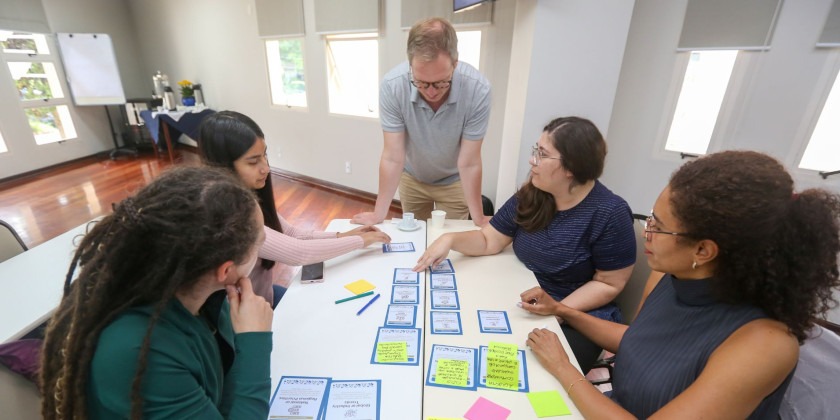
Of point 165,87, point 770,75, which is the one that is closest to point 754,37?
point 770,75

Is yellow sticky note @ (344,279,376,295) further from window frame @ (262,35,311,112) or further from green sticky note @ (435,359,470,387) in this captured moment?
window frame @ (262,35,311,112)

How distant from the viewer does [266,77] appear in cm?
463

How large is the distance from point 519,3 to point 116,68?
6.29m

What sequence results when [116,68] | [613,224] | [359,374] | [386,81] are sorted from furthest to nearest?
[116,68] < [386,81] < [613,224] < [359,374]

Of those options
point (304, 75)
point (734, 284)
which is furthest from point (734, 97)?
point (304, 75)

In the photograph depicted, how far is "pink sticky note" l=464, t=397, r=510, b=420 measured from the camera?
0.84 metres

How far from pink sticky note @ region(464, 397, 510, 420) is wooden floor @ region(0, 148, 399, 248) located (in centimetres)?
293

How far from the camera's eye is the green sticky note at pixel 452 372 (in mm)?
924

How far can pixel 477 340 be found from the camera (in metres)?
1.07

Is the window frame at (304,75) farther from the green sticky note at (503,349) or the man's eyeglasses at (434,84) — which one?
the green sticky note at (503,349)

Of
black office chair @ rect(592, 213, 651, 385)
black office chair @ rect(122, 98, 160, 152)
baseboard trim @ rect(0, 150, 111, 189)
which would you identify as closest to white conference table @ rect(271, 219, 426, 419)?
black office chair @ rect(592, 213, 651, 385)

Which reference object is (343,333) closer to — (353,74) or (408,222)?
(408,222)

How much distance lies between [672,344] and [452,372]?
55cm

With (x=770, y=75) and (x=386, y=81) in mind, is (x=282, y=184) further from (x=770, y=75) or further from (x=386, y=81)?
(x=770, y=75)
